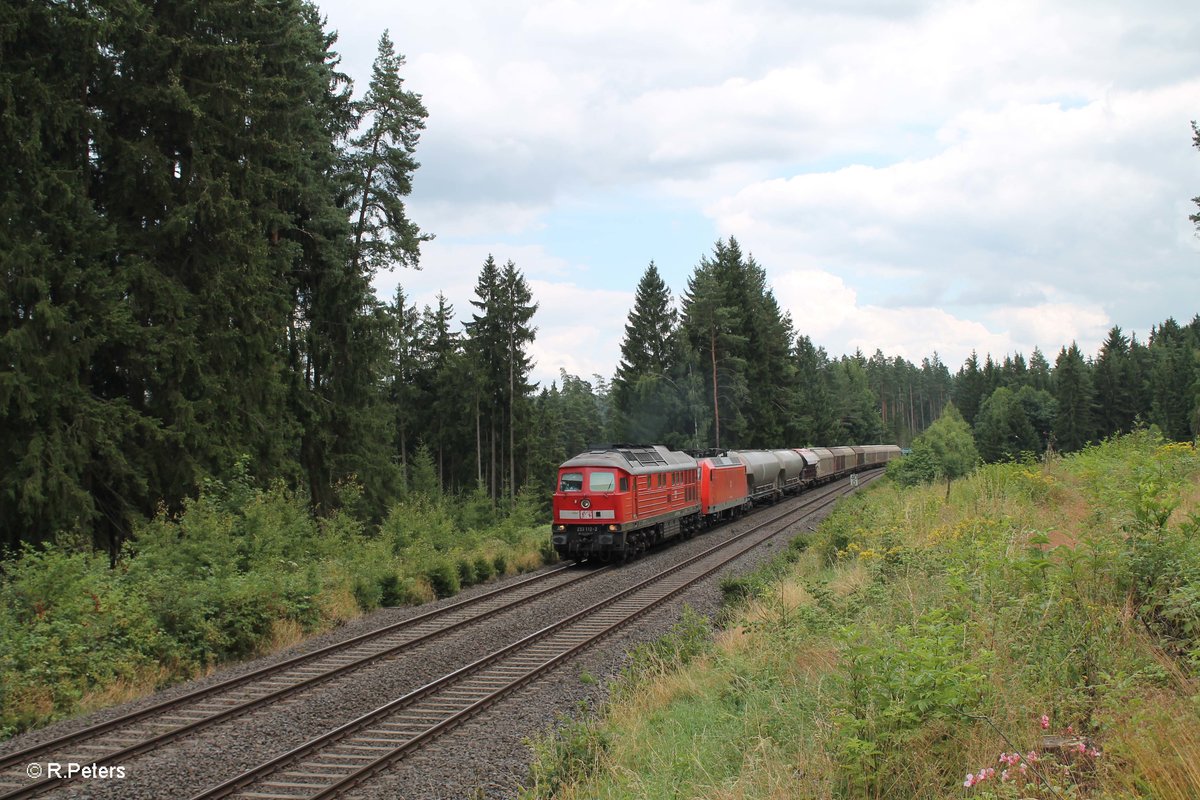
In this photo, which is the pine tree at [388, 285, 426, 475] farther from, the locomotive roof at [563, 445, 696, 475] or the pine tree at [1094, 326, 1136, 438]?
the pine tree at [1094, 326, 1136, 438]

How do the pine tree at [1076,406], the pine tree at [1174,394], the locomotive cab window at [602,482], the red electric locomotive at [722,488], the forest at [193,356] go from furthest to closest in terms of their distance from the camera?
the pine tree at [1076,406]
the pine tree at [1174,394]
the red electric locomotive at [722,488]
the locomotive cab window at [602,482]
the forest at [193,356]

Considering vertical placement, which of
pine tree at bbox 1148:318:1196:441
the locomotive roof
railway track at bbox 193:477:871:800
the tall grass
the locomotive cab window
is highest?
pine tree at bbox 1148:318:1196:441

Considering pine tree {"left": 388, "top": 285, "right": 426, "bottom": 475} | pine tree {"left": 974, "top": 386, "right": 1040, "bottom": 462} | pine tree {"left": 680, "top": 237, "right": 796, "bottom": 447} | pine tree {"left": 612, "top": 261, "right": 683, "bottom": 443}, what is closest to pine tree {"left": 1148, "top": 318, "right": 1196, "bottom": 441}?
pine tree {"left": 974, "top": 386, "right": 1040, "bottom": 462}

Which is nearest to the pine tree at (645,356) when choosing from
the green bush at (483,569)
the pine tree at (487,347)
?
the pine tree at (487,347)

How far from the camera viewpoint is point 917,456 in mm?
28391

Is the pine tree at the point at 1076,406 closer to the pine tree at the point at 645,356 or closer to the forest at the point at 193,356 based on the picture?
the pine tree at the point at 645,356

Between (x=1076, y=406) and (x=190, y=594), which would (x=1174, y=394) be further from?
(x=190, y=594)

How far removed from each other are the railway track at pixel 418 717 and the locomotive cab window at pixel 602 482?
519cm

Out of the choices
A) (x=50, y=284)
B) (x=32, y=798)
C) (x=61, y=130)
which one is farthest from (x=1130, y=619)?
(x=61, y=130)

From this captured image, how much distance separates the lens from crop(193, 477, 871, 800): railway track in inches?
288

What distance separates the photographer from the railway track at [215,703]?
7758 mm

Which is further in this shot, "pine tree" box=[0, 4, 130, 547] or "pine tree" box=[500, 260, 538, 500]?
"pine tree" box=[500, 260, 538, 500]

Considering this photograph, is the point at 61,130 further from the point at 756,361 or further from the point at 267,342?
the point at 756,361

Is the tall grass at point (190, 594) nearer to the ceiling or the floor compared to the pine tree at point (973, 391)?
nearer to the floor
